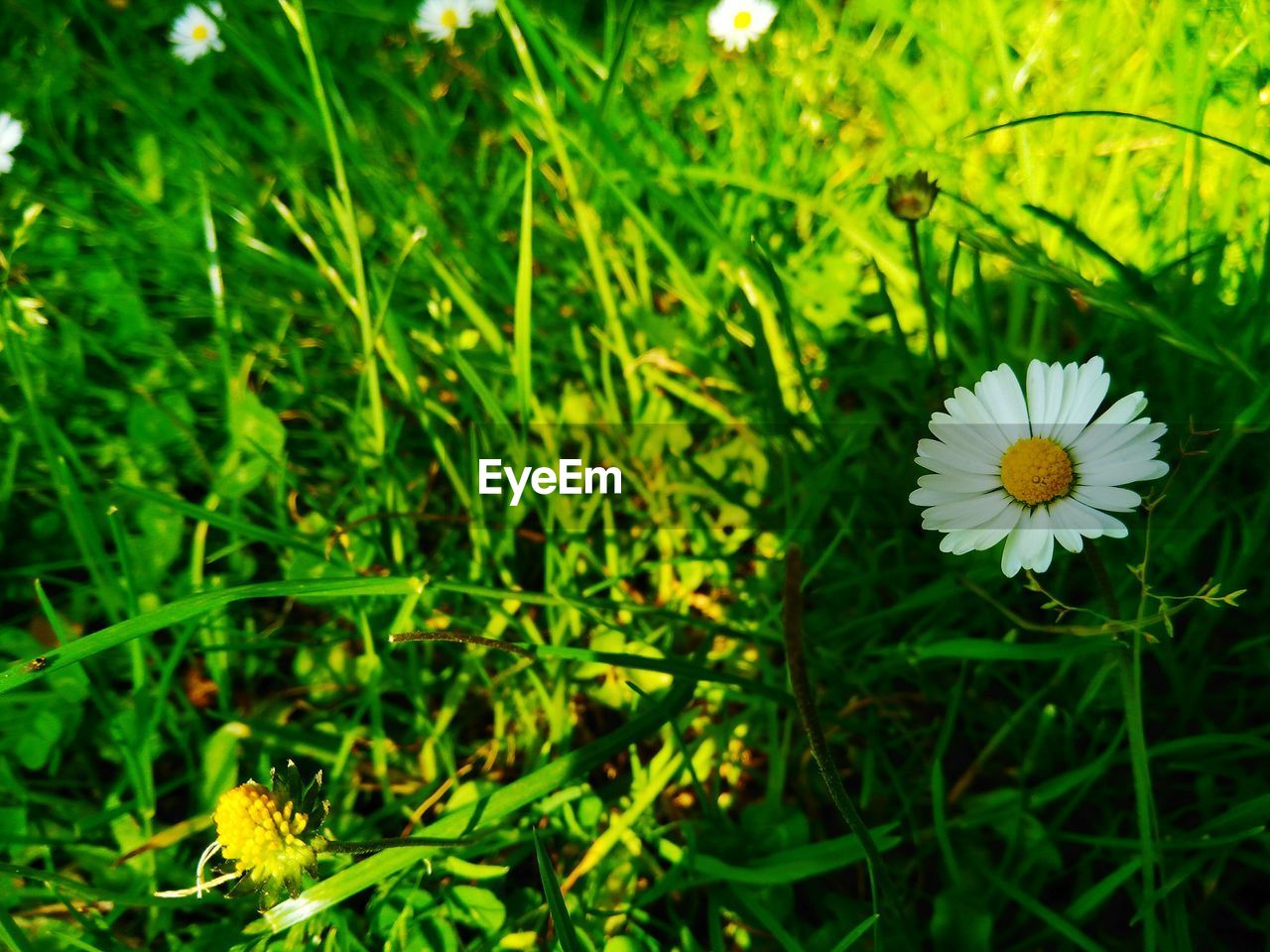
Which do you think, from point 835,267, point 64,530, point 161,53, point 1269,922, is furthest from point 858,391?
point 161,53

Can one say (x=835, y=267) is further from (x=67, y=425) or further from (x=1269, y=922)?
(x=67, y=425)

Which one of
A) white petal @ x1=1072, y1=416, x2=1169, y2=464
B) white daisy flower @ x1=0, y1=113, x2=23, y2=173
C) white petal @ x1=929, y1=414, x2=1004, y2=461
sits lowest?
white petal @ x1=1072, y1=416, x2=1169, y2=464

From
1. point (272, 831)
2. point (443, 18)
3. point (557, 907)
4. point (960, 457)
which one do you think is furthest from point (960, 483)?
point (443, 18)

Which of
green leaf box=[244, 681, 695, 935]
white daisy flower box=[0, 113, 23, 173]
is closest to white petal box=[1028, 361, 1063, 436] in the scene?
green leaf box=[244, 681, 695, 935]

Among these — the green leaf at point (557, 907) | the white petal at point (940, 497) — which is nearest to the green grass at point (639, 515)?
the green leaf at point (557, 907)

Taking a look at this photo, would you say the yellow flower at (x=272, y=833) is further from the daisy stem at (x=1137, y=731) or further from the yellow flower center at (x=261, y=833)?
the daisy stem at (x=1137, y=731)

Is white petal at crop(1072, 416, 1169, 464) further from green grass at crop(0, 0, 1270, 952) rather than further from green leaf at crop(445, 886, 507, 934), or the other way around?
green leaf at crop(445, 886, 507, 934)
